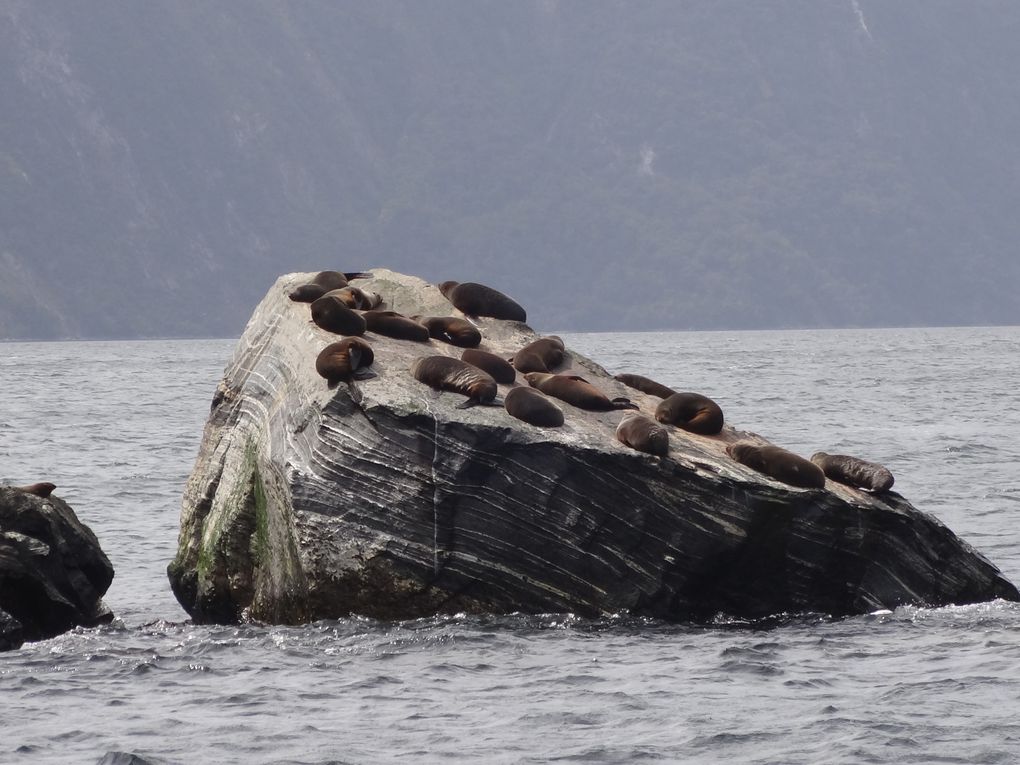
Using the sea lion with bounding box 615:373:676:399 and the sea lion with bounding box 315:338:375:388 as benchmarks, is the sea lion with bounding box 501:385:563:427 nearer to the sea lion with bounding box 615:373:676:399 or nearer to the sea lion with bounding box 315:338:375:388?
the sea lion with bounding box 315:338:375:388

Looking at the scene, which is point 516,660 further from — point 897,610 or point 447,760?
point 897,610

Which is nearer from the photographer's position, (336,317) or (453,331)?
(336,317)

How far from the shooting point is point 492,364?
17.4 metres

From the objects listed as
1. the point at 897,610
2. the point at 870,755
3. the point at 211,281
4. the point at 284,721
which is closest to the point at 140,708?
the point at 284,721

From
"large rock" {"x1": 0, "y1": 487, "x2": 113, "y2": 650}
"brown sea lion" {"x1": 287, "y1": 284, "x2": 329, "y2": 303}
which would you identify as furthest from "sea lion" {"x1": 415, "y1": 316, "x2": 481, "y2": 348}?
"large rock" {"x1": 0, "y1": 487, "x2": 113, "y2": 650}

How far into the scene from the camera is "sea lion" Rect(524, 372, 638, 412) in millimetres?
17328

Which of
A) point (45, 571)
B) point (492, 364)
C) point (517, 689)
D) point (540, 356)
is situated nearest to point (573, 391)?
point (492, 364)

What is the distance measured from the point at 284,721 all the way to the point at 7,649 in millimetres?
4184

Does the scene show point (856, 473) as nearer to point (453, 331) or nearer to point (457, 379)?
point (457, 379)

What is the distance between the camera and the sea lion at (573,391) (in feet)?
56.9

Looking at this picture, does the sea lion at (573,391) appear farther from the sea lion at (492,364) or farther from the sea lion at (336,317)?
the sea lion at (336,317)

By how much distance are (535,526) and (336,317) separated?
150 inches

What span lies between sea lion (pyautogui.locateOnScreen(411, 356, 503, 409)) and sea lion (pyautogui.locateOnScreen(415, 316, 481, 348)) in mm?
2205

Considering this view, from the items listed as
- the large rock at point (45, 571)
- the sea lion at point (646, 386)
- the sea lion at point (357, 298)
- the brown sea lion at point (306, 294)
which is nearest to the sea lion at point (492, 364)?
the sea lion at point (357, 298)
